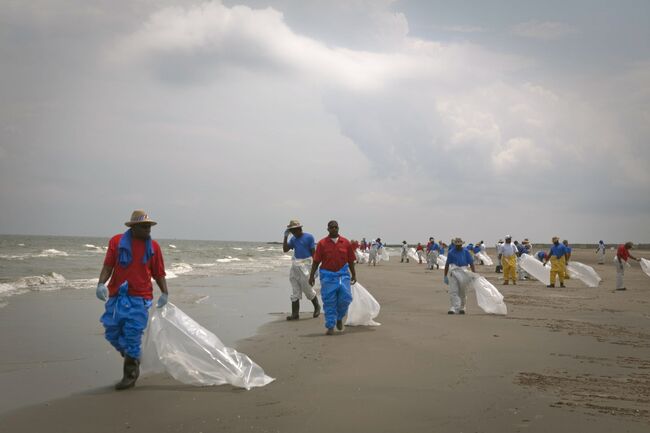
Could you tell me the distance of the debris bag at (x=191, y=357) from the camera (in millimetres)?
A: 4887

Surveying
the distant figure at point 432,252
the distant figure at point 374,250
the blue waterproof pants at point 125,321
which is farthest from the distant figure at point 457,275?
the distant figure at point 374,250

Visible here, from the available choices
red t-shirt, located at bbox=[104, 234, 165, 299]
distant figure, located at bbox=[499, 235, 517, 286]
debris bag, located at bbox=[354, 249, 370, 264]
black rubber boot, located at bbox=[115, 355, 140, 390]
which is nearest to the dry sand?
black rubber boot, located at bbox=[115, 355, 140, 390]

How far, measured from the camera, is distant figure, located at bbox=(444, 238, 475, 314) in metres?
10.2

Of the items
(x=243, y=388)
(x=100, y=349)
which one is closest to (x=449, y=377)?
(x=243, y=388)

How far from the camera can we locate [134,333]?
4.98m

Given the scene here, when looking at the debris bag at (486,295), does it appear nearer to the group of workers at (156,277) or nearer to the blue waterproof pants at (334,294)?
the group of workers at (156,277)

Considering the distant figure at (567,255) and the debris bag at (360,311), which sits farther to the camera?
the distant figure at (567,255)

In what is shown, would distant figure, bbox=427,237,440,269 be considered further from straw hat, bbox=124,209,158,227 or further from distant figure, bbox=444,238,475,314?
straw hat, bbox=124,209,158,227

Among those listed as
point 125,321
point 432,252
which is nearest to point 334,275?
point 125,321

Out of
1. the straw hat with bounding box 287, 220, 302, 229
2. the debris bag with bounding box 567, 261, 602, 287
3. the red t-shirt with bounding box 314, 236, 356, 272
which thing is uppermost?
the straw hat with bounding box 287, 220, 302, 229

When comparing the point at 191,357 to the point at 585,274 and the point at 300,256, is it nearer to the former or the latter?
the point at 300,256

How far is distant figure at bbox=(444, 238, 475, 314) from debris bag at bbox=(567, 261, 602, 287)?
30.6 ft

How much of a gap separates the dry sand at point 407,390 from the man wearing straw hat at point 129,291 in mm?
333

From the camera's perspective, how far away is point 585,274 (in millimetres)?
17781
